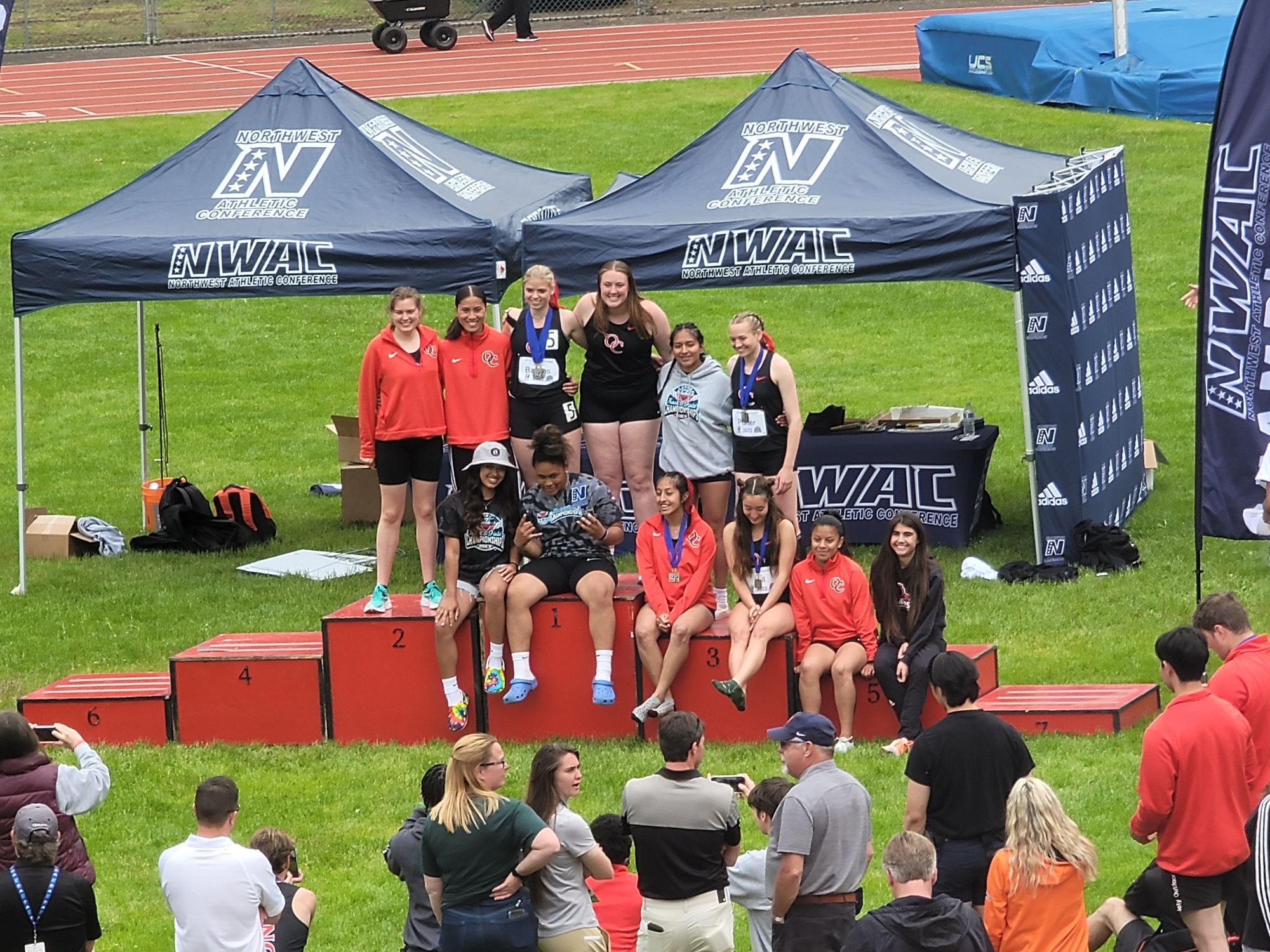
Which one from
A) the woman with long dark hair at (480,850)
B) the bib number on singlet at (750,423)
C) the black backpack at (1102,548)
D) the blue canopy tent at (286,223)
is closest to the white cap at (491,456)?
the bib number on singlet at (750,423)

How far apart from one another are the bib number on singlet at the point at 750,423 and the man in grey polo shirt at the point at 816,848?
192 inches

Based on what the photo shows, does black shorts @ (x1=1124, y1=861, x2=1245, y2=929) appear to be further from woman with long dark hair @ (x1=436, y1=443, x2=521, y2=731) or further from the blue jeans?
woman with long dark hair @ (x1=436, y1=443, x2=521, y2=731)

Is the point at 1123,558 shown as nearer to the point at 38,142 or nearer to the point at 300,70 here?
the point at 300,70

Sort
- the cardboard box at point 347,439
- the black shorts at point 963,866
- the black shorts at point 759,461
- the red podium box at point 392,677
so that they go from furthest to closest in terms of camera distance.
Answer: the cardboard box at point 347,439, the black shorts at point 759,461, the red podium box at point 392,677, the black shorts at point 963,866

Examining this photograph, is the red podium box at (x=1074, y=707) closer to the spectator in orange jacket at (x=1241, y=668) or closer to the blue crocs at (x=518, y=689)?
the blue crocs at (x=518, y=689)

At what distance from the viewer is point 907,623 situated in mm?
9812

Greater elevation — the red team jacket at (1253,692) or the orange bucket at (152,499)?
the orange bucket at (152,499)

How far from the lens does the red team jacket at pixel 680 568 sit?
1019 cm

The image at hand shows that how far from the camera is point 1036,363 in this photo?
1305 cm

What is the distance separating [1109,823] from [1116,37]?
72.1 feet

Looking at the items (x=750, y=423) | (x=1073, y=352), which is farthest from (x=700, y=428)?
(x=1073, y=352)

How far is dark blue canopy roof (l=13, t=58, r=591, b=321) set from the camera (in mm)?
12766

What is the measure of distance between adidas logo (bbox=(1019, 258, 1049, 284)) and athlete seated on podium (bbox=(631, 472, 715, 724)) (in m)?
3.73

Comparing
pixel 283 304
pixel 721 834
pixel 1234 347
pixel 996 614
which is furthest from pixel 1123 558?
pixel 283 304
